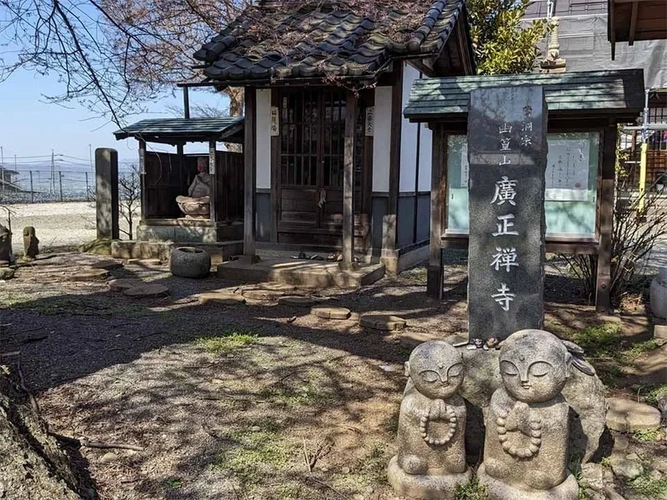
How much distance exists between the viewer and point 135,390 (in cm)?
455

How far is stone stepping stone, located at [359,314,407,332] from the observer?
6.47m

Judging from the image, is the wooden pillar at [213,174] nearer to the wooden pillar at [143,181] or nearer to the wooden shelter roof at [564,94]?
the wooden pillar at [143,181]

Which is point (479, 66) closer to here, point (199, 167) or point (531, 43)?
point (531, 43)

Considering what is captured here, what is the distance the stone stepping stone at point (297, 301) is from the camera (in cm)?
761

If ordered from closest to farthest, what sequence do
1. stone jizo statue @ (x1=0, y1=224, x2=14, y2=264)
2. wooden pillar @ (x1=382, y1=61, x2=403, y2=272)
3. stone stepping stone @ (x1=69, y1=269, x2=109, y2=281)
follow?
stone stepping stone @ (x1=69, y1=269, x2=109, y2=281), wooden pillar @ (x1=382, y1=61, x2=403, y2=272), stone jizo statue @ (x1=0, y1=224, x2=14, y2=264)

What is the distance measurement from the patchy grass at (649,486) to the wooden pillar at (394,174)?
6.57m

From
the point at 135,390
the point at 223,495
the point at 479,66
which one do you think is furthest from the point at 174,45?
the point at 479,66

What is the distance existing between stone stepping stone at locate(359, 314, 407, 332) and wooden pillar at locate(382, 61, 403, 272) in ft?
10.9

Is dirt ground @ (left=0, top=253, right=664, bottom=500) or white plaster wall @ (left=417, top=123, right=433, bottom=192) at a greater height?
white plaster wall @ (left=417, top=123, right=433, bottom=192)

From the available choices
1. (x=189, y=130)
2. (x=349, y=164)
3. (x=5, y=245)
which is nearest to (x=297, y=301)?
(x=349, y=164)

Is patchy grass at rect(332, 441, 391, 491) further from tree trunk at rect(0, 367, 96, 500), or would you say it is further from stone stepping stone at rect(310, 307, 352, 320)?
stone stepping stone at rect(310, 307, 352, 320)

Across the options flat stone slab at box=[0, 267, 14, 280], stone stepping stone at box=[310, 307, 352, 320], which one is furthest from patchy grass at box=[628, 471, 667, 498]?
flat stone slab at box=[0, 267, 14, 280]

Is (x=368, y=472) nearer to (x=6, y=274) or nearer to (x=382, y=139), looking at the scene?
(x=382, y=139)

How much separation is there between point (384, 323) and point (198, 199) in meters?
6.35
